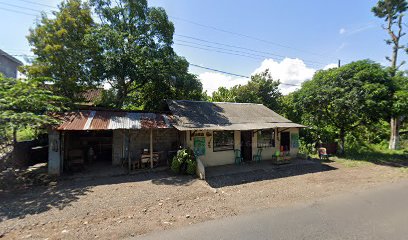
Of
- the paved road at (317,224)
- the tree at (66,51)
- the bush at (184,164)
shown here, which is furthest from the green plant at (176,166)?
the tree at (66,51)

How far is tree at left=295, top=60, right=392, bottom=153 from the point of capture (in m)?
13.2

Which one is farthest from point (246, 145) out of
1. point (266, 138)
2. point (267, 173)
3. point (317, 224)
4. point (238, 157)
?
point (317, 224)

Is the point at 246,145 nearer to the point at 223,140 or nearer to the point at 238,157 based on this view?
the point at 238,157

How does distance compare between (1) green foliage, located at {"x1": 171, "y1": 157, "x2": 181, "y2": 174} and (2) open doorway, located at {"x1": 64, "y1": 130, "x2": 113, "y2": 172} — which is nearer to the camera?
(1) green foliage, located at {"x1": 171, "y1": 157, "x2": 181, "y2": 174}

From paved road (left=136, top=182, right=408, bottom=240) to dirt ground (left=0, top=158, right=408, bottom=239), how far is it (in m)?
0.49

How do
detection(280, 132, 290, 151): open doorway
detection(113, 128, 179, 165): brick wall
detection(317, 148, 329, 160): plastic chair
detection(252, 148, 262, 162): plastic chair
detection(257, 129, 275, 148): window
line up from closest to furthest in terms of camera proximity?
detection(113, 128, 179, 165): brick wall → detection(252, 148, 262, 162): plastic chair → detection(257, 129, 275, 148): window → detection(317, 148, 329, 160): plastic chair → detection(280, 132, 290, 151): open doorway

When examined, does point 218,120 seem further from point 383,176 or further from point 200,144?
point 383,176

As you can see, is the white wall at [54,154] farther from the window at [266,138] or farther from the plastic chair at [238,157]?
the window at [266,138]

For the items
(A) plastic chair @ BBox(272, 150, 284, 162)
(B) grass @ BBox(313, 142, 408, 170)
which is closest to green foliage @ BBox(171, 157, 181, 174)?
(A) plastic chair @ BBox(272, 150, 284, 162)

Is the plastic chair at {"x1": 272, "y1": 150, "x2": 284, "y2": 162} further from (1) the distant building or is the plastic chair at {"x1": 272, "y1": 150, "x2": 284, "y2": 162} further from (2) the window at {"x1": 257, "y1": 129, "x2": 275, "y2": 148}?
(1) the distant building

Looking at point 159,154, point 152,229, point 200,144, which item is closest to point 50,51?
point 159,154

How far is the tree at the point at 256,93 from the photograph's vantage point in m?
21.7

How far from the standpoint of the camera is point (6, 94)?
8.14m

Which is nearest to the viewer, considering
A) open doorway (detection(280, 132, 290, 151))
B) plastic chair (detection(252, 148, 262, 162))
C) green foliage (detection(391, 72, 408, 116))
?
green foliage (detection(391, 72, 408, 116))
